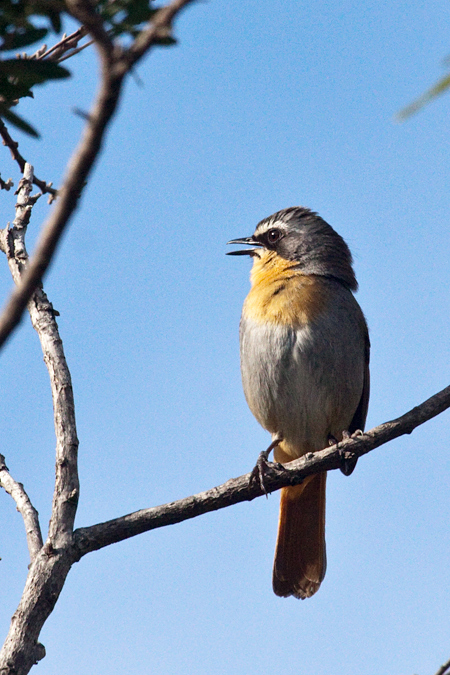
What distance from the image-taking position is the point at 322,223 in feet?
25.9

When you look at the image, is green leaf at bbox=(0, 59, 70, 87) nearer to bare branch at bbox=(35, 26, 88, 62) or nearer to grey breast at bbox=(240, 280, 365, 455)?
bare branch at bbox=(35, 26, 88, 62)

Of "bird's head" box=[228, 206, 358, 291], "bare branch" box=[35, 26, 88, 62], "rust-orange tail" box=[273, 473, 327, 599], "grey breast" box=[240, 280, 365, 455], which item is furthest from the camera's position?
"bird's head" box=[228, 206, 358, 291]

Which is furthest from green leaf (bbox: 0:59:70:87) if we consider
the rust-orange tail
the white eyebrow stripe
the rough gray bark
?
the white eyebrow stripe

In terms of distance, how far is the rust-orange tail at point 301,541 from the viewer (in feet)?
22.6

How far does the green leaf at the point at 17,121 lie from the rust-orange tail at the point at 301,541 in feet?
16.6

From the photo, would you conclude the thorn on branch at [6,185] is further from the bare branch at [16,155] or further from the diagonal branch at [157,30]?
the diagonal branch at [157,30]

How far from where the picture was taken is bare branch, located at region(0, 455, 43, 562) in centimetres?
430

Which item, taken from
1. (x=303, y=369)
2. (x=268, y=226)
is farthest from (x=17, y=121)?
(x=268, y=226)

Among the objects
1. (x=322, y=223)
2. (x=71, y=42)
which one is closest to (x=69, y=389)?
(x=71, y=42)

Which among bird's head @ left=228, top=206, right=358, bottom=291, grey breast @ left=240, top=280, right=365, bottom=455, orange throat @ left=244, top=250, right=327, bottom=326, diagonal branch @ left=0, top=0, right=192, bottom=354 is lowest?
diagonal branch @ left=0, top=0, right=192, bottom=354

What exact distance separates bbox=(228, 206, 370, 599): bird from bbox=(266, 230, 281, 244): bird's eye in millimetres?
292

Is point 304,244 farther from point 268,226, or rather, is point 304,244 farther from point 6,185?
point 6,185

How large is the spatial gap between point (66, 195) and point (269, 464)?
4.08 metres

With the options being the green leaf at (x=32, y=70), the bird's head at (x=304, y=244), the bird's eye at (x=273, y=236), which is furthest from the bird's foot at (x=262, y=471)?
the green leaf at (x=32, y=70)
